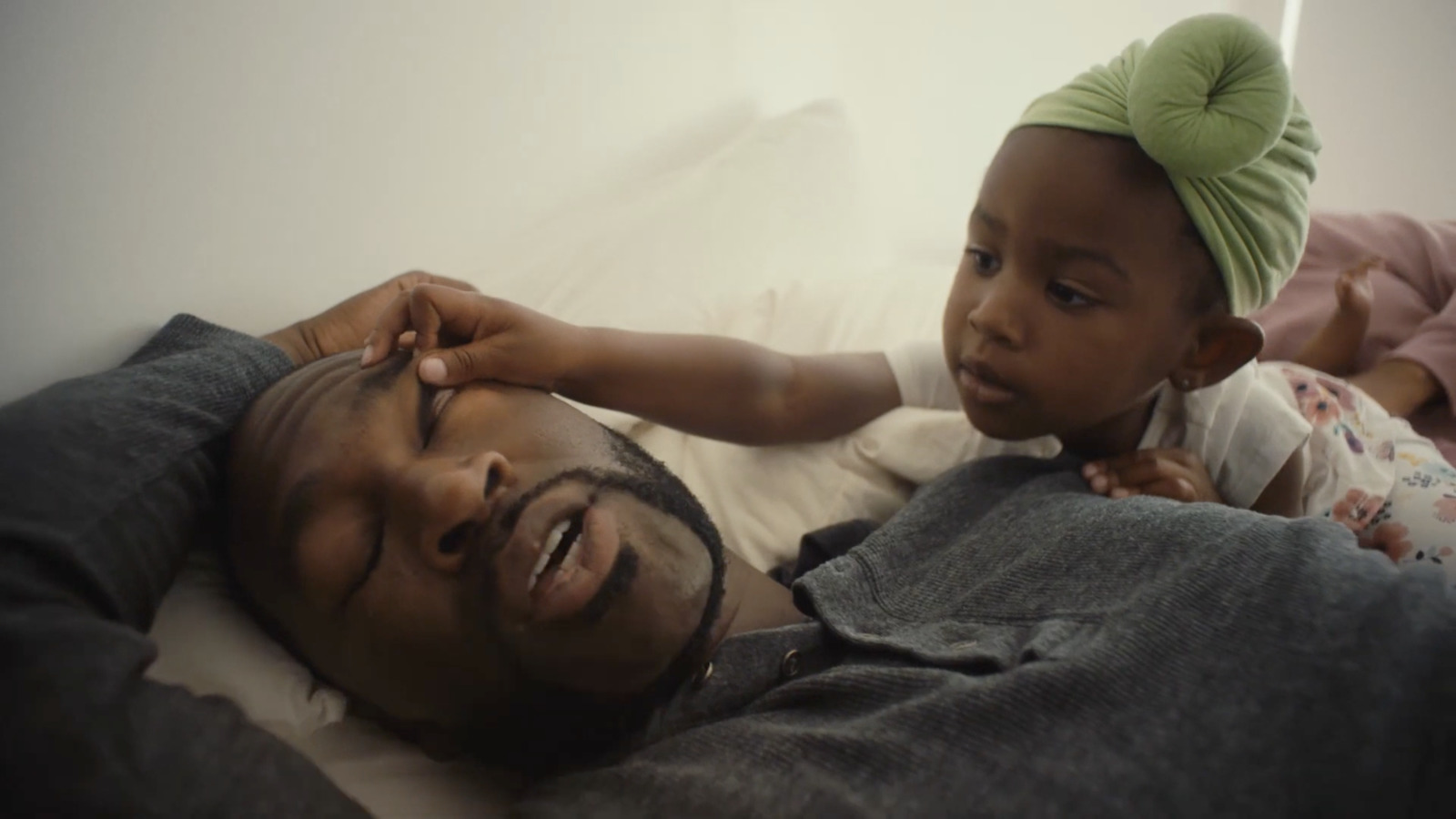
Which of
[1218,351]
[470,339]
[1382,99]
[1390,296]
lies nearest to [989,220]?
[1218,351]

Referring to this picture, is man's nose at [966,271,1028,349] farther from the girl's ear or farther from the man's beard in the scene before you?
the man's beard

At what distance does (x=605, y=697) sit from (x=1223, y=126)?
0.73 meters

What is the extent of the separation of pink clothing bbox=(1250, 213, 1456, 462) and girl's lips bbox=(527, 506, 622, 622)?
1.29 meters

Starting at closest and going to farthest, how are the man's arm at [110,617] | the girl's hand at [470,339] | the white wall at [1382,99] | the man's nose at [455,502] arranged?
the man's arm at [110,617], the man's nose at [455,502], the girl's hand at [470,339], the white wall at [1382,99]

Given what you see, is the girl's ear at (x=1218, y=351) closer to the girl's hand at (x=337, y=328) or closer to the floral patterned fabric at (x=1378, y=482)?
the floral patterned fabric at (x=1378, y=482)

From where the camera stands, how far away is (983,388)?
949mm

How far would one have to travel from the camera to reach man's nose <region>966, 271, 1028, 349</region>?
0.89 meters

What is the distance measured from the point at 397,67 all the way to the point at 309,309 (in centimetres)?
32

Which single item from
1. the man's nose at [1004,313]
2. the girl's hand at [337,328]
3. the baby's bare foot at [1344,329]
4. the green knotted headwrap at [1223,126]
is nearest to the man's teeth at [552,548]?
the girl's hand at [337,328]

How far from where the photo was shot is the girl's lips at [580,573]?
2.09ft

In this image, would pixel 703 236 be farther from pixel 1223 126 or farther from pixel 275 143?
pixel 1223 126

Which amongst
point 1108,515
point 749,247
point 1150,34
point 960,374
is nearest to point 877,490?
point 960,374

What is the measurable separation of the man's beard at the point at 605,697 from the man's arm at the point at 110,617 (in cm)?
15

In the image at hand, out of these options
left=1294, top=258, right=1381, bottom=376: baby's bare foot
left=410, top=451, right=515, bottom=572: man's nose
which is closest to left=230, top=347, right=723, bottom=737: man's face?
left=410, top=451, right=515, bottom=572: man's nose
